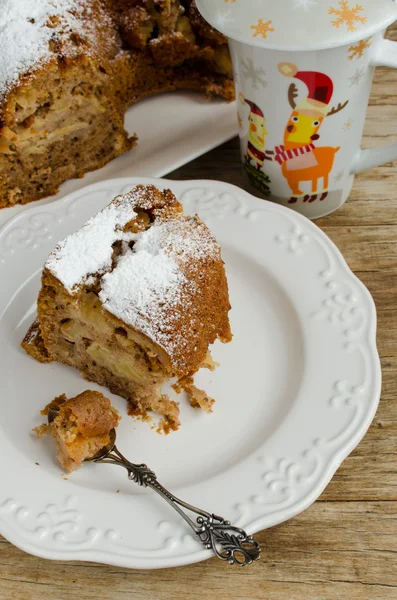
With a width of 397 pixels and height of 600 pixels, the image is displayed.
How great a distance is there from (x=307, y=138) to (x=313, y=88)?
16 centimetres

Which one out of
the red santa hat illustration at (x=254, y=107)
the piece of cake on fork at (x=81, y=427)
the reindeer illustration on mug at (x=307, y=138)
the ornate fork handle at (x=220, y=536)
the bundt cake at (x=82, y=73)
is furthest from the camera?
the bundt cake at (x=82, y=73)

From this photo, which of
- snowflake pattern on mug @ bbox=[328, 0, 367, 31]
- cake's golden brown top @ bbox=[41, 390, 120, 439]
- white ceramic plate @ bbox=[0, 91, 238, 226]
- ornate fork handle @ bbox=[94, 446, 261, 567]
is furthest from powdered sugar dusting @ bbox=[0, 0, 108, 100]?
ornate fork handle @ bbox=[94, 446, 261, 567]

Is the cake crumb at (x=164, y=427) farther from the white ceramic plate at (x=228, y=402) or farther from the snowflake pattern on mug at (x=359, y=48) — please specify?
the snowflake pattern on mug at (x=359, y=48)

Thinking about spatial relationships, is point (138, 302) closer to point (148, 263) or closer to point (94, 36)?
point (148, 263)

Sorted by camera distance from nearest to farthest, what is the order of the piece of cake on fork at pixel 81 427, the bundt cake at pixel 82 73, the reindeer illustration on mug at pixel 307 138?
the piece of cake on fork at pixel 81 427, the reindeer illustration on mug at pixel 307 138, the bundt cake at pixel 82 73

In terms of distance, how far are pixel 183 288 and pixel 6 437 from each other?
525 mm

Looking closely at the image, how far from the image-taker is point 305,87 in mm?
1779

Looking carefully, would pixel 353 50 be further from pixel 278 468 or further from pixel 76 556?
pixel 76 556

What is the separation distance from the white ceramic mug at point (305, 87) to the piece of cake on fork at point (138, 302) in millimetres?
389

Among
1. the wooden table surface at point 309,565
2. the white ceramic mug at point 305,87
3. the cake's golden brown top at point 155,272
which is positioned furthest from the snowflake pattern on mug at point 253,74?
the wooden table surface at point 309,565

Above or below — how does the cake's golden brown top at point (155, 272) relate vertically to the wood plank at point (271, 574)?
above

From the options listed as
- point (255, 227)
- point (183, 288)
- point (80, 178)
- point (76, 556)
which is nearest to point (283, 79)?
point (255, 227)

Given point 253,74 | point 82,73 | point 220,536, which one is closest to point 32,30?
point 82,73

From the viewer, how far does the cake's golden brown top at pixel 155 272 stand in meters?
1.56
